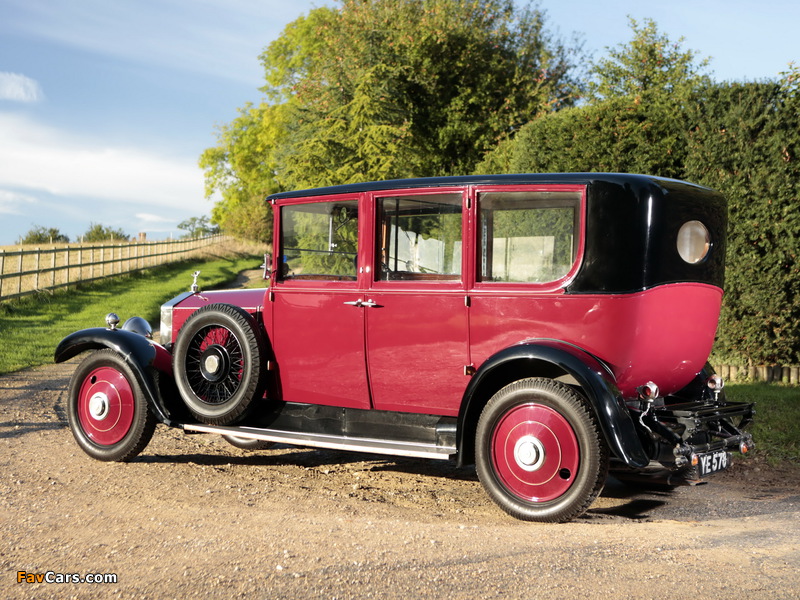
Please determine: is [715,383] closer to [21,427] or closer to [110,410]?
[110,410]

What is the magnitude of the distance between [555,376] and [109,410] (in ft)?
11.6

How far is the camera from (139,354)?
620cm

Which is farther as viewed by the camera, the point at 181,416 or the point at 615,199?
the point at 181,416

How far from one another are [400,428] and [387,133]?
45.6 ft

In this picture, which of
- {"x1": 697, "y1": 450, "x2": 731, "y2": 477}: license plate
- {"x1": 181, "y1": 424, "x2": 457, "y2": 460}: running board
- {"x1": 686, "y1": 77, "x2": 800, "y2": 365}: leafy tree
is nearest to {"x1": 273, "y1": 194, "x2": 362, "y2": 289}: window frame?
{"x1": 181, "y1": 424, "x2": 457, "y2": 460}: running board

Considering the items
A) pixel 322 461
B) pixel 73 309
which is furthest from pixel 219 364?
pixel 73 309

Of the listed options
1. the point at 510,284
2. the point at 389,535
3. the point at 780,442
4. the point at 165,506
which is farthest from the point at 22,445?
the point at 780,442

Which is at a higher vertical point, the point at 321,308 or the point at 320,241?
the point at 320,241

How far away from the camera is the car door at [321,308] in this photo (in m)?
5.55

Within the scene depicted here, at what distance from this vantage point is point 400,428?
5.37 meters

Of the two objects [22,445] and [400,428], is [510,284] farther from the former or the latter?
[22,445]

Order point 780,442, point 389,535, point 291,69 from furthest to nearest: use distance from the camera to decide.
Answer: point 291,69
point 780,442
point 389,535

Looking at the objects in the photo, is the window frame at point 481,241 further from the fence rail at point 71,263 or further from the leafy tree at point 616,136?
the fence rail at point 71,263

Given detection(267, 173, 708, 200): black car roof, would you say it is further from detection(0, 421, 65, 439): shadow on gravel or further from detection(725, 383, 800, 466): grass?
detection(0, 421, 65, 439): shadow on gravel
